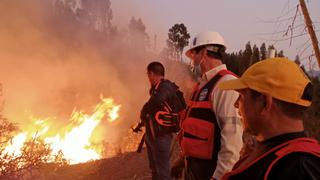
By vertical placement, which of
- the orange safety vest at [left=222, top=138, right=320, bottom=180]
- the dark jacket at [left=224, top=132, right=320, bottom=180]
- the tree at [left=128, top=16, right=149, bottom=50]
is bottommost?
the dark jacket at [left=224, top=132, right=320, bottom=180]

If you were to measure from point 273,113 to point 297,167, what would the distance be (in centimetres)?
33

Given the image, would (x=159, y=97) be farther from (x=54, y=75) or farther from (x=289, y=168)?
(x=54, y=75)

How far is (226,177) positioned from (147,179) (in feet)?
22.7

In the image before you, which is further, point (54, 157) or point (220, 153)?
point (54, 157)

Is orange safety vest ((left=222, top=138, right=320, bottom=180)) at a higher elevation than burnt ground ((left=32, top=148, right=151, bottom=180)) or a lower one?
higher

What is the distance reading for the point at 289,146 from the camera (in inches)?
67.9

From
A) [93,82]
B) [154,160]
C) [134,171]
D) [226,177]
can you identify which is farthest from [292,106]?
[93,82]

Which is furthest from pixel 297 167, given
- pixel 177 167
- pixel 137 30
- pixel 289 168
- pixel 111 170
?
pixel 137 30

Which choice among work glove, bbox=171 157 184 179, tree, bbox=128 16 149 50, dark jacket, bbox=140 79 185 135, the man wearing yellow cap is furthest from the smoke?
tree, bbox=128 16 149 50

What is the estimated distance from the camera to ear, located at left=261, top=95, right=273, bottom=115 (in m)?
1.88

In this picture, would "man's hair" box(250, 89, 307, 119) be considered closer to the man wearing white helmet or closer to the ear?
the ear

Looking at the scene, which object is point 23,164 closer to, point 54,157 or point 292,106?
point 54,157

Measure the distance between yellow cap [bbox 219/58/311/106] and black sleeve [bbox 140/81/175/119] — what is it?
433 centimetres

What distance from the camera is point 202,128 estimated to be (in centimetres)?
341
